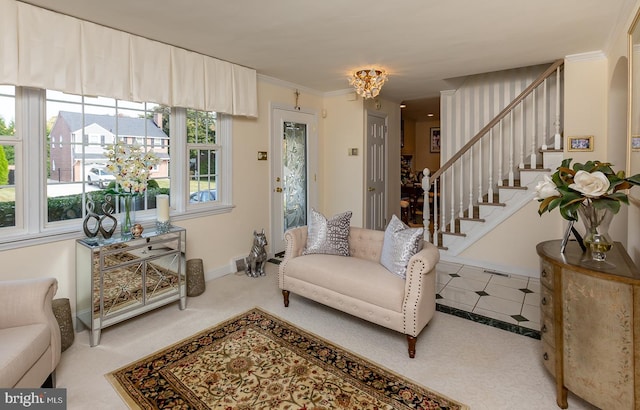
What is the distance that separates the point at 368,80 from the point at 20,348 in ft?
12.5

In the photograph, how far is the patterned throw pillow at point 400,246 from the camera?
2547 millimetres

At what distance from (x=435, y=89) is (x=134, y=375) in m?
5.11

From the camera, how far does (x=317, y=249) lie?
3.19 meters

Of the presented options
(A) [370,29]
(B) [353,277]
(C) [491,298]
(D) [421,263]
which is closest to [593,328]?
(D) [421,263]

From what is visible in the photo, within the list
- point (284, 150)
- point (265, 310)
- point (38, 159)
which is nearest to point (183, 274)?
point (265, 310)

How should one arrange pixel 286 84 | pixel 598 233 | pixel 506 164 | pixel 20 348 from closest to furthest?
pixel 20 348, pixel 598 233, pixel 286 84, pixel 506 164

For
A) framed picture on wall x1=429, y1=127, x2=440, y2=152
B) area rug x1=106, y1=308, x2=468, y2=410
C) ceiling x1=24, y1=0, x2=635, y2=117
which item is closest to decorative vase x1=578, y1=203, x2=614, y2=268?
area rug x1=106, y1=308, x2=468, y2=410

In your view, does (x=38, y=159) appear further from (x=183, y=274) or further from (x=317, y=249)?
(x=317, y=249)

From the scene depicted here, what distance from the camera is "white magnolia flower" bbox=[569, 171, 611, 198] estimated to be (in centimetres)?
170

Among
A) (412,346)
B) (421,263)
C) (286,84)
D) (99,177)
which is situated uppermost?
(286,84)

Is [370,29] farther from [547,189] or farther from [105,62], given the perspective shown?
[105,62]

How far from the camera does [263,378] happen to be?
2143mm

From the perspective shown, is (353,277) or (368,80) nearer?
(353,277)

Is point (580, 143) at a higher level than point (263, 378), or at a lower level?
higher
